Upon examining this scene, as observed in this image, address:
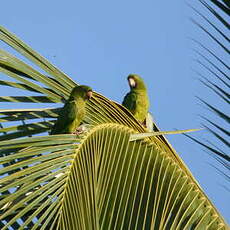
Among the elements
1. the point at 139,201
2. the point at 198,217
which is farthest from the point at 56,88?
the point at 198,217

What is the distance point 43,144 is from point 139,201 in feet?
1.53

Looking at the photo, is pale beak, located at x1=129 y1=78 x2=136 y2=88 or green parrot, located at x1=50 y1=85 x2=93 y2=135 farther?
pale beak, located at x1=129 y1=78 x2=136 y2=88

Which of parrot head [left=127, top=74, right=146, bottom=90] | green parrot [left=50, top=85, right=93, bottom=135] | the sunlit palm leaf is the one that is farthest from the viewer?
parrot head [left=127, top=74, right=146, bottom=90]

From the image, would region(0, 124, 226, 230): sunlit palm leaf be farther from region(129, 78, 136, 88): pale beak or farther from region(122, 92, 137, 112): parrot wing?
region(129, 78, 136, 88): pale beak

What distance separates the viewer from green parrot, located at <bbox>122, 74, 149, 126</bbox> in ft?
15.2

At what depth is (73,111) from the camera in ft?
10.9

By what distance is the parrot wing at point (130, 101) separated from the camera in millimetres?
4704

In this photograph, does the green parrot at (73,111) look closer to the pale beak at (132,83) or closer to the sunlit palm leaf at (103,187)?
the sunlit palm leaf at (103,187)

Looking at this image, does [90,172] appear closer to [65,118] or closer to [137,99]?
[65,118]

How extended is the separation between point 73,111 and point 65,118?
0.41 feet

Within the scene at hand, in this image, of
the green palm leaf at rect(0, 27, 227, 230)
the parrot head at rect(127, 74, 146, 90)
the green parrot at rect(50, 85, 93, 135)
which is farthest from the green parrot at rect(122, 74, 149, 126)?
the green palm leaf at rect(0, 27, 227, 230)

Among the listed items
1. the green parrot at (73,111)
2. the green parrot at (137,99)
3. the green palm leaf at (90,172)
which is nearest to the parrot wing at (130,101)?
the green parrot at (137,99)

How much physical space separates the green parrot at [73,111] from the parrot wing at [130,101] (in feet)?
4.22

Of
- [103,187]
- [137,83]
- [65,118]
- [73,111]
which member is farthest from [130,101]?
[103,187]
